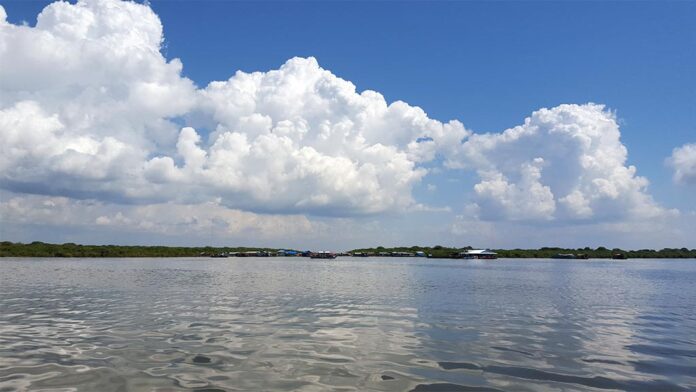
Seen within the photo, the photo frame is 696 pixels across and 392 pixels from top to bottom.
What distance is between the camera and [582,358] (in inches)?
939

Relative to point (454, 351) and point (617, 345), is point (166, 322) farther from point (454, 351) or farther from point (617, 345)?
point (617, 345)

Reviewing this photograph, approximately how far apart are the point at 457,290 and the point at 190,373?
45457 millimetres

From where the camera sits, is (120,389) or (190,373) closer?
(120,389)

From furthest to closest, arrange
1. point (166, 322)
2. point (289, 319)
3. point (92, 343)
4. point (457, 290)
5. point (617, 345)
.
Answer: point (457, 290) < point (289, 319) < point (166, 322) < point (617, 345) < point (92, 343)

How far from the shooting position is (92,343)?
84.2 ft

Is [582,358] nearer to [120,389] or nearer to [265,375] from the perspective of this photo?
[265,375]

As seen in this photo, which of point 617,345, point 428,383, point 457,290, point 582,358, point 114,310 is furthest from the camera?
point 457,290

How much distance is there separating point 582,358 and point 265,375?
50.8 ft

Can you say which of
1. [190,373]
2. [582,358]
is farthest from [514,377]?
[190,373]

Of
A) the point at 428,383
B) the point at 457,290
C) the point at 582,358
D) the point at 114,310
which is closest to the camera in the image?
the point at 428,383

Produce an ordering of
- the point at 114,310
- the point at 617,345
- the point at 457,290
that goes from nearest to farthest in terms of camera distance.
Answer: the point at 617,345 < the point at 114,310 < the point at 457,290

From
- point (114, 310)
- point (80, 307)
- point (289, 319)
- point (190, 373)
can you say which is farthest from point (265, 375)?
point (80, 307)

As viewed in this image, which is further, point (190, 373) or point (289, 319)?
point (289, 319)

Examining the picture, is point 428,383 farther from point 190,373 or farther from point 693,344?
point 693,344
